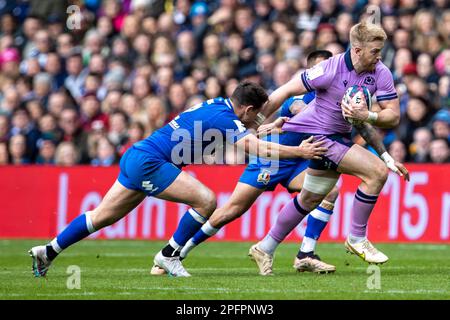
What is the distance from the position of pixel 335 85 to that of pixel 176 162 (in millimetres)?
1784

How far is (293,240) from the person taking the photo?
16.7m

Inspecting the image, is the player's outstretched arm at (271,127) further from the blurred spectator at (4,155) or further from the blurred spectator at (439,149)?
the blurred spectator at (4,155)

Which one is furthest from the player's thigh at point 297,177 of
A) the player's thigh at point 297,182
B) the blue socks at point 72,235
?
→ the blue socks at point 72,235

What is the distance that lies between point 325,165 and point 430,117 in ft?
20.1

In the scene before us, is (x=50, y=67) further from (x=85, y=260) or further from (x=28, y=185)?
(x=85, y=260)

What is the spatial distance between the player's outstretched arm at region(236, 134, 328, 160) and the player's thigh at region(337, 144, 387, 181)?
40 centimetres

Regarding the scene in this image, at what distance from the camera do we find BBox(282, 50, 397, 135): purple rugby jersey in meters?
10.5

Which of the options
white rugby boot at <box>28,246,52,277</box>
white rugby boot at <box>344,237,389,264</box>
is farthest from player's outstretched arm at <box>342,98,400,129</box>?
white rugby boot at <box>28,246,52,277</box>

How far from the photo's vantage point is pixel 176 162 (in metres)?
10.8

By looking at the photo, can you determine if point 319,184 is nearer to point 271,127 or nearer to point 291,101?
point 271,127

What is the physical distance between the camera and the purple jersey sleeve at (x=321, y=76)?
10.5 metres

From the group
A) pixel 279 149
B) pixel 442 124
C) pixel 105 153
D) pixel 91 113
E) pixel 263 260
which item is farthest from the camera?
pixel 91 113

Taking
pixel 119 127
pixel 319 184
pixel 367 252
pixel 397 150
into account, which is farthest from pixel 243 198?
pixel 119 127

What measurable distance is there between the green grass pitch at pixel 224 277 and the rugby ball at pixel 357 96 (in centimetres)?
167
